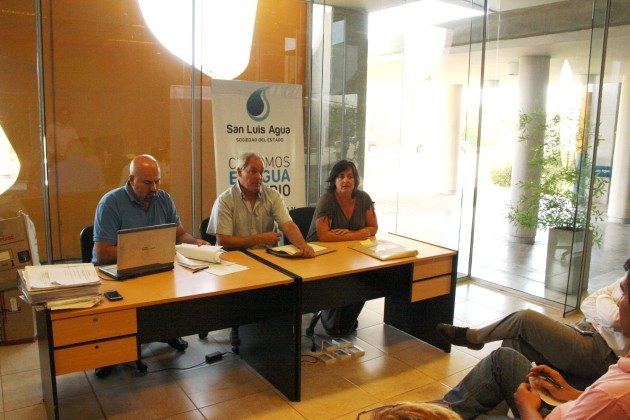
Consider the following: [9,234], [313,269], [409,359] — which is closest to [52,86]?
[9,234]

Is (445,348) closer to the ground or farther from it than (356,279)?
closer to the ground

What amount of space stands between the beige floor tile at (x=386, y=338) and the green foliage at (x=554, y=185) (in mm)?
1926

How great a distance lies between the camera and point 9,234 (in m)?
3.49

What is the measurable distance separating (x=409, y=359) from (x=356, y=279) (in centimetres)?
73

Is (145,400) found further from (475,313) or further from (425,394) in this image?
(475,313)

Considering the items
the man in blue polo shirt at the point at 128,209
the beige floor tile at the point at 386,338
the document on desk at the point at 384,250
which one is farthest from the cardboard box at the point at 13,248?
the beige floor tile at the point at 386,338

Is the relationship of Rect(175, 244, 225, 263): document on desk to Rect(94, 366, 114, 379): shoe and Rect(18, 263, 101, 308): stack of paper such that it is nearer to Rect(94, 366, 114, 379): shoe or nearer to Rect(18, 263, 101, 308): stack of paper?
Rect(18, 263, 101, 308): stack of paper

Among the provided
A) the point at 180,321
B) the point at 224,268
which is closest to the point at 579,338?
the point at 224,268

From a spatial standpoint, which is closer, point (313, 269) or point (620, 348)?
point (620, 348)

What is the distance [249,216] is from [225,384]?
1.16 m

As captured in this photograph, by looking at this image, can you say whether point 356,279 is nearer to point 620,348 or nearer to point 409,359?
point 409,359

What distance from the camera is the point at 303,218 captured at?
160 inches

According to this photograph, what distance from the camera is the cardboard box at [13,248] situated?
3475 mm

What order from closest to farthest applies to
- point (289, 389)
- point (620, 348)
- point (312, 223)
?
point (620, 348) < point (289, 389) < point (312, 223)
